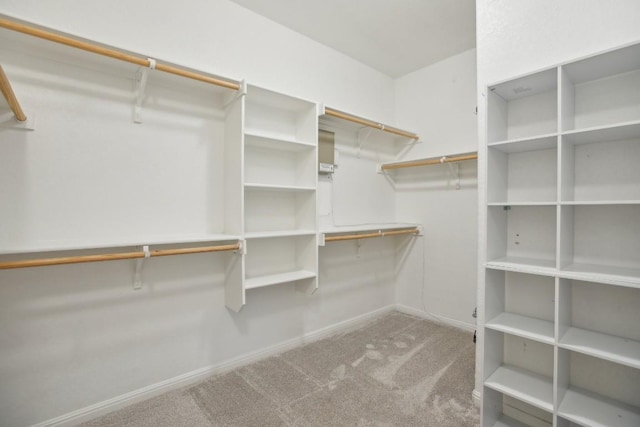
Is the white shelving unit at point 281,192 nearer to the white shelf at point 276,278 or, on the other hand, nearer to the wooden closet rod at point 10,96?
the white shelf at point 276,278

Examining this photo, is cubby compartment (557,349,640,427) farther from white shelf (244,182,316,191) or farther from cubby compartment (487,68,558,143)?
white shelf (244,182,316,191)

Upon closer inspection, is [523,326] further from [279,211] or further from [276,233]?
[279,211]

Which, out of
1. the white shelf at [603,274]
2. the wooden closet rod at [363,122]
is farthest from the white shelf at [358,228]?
the white shelf at [603,274]

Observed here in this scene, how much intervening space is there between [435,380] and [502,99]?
1986mm

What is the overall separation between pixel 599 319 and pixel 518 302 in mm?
377

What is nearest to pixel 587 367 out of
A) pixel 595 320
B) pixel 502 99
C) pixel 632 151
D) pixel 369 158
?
pixel 595 320

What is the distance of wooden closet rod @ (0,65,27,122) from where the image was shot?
116 centimetres

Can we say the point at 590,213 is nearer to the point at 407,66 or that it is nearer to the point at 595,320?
the point at 595,320

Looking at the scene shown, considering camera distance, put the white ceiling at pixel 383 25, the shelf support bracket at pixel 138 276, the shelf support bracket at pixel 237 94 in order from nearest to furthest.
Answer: the shelf support bracket at pixel 138 276 < the shelf support bracket at pixel 237 94 < the white ceiling at pixel 383 25

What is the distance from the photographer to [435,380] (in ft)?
7.25

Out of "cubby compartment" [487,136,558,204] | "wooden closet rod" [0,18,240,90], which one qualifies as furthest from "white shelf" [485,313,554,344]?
"wooden closet rod" [0,18,240,90]

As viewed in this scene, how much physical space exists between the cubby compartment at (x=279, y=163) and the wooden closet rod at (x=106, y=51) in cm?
51

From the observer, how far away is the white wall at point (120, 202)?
5.36ft

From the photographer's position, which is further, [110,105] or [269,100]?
[269,100]
